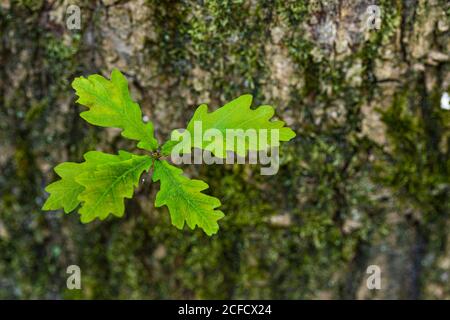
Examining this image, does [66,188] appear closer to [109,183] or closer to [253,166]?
[109,183]

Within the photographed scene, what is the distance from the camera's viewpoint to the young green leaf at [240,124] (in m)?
1.66

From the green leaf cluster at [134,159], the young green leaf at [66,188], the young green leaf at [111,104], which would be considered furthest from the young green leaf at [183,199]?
the young green leaf at [66,188]

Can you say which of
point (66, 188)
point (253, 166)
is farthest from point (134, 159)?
point (253, 166)

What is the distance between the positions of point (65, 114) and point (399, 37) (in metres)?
1.30

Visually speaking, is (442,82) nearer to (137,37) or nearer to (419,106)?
(419,106)

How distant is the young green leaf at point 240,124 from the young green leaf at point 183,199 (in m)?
0.13

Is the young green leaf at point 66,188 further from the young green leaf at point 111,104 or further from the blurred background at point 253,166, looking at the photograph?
the blurred background at point 253,166

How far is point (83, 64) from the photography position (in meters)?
1.99

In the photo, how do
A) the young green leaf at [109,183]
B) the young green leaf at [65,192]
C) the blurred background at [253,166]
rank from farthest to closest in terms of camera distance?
the blurred background at [253,166]
the young green leaf at [65,192]
the young green leaf at [109,183]

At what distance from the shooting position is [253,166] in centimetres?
205

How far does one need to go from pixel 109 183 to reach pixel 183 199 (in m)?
0.24

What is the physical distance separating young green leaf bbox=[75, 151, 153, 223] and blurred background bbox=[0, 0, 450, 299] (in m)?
0.36

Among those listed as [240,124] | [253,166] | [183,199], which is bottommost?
[183,199]
